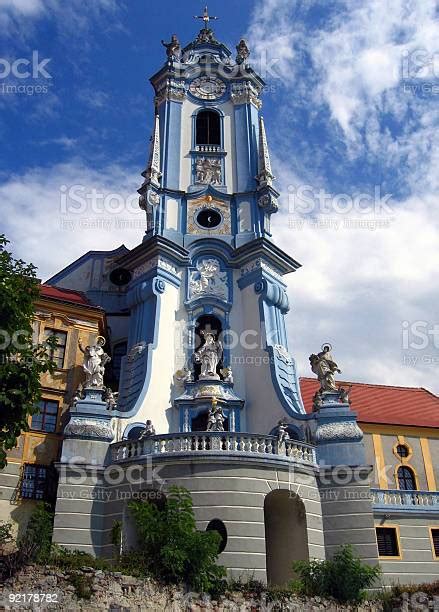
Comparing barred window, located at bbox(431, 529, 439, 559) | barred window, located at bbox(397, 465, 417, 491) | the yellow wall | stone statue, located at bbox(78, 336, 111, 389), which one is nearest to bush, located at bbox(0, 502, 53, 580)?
stone statue, located at bbox(78, 336, 111, 389)

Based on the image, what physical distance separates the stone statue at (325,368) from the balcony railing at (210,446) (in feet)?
11.0

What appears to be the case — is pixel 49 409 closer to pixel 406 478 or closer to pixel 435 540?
pixel 435 540

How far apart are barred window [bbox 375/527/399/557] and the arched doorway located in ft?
12.7

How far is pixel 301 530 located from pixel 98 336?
35.0 feet

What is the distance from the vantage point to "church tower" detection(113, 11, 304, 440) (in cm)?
2503

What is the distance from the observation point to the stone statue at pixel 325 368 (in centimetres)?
2367

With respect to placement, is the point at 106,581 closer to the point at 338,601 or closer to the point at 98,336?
the point at 338,601

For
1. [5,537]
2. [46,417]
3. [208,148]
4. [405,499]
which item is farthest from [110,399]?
[208,148]

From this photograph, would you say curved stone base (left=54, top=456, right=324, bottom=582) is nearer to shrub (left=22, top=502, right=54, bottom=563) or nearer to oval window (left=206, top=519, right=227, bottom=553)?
oval window (left=206, top=519, right=227, bottom=553)

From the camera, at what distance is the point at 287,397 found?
961 inches

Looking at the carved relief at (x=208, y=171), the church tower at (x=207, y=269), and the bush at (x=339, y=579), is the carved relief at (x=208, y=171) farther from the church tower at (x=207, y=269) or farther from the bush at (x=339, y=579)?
the bush at (x=339, y=579)

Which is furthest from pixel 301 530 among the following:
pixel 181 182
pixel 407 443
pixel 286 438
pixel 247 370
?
pixel 181 182

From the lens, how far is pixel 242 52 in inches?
1432

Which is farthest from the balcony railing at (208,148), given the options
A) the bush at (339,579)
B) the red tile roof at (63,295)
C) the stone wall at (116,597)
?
the stone wall at (116,597)
